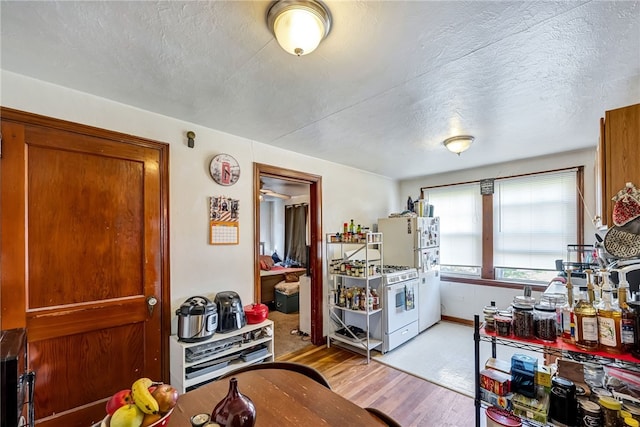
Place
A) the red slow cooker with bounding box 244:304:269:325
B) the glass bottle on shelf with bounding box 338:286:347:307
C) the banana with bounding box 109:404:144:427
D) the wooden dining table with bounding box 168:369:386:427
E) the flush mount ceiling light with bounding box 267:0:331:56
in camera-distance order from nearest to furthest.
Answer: the banana with bounding box 109:404:144:427 → the wooden dining table with bounding box 168:369:386:427 → the flush mount ceiling light with bounding box 267:0:331:56 → the red slow cooker with bounding box 244:304:269:325 → the glass bottle on shelf with bounding box 338:286:347:307

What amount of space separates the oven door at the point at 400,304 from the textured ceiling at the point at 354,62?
1.89m

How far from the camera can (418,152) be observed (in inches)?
130

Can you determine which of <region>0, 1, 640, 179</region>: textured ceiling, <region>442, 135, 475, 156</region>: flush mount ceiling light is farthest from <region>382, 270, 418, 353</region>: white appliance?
<region>0, 1, 640, 179</region>: textured ceiling

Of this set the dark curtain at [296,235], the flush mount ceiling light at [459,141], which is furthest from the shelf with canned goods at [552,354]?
the dark curtain at [296,235]

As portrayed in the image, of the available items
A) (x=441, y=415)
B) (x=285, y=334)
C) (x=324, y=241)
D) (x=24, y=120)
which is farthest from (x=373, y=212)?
(x=24, y=120)

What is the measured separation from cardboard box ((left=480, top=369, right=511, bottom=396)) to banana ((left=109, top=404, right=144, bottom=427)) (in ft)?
5.30

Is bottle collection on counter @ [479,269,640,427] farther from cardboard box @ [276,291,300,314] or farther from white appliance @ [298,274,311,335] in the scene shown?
cardboard box @ [276,291,300,314]

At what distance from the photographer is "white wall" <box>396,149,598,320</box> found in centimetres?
326

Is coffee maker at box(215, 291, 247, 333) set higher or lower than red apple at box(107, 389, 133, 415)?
lower

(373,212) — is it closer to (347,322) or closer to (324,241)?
(324,241)

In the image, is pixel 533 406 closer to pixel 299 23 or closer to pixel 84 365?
pixel 299 23

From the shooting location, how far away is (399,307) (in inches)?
133

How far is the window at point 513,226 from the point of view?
345 cm

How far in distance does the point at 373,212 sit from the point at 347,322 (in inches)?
68.7
